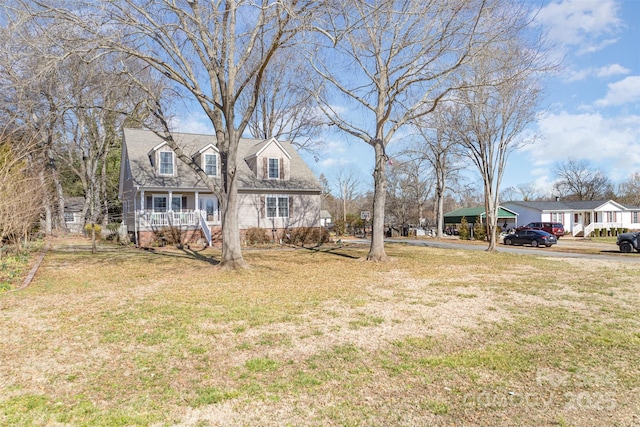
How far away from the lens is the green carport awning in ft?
149

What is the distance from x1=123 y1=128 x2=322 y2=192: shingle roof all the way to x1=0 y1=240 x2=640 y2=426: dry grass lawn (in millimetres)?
12241

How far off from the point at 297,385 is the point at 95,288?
7274 mm

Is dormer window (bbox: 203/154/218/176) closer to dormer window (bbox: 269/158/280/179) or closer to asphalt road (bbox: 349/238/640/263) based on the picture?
dormer window (bbox: 269/158/280/179)

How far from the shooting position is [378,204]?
49.6 feet

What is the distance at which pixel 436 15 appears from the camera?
11.8 metres

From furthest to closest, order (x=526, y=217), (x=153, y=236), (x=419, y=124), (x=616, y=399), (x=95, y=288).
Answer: (x=526, y=217), (x=153, y=236), (x=419, y=124), (x=95, y=288), (x=616, y=399)

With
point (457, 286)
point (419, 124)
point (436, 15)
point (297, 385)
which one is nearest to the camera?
point (297, 385)

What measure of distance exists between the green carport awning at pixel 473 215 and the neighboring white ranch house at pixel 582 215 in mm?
1626

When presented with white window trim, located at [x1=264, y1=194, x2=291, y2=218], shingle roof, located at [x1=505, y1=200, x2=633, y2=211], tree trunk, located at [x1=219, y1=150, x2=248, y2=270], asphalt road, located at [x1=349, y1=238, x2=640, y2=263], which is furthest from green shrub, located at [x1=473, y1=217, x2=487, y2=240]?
tree trunk, located at [x1=219, y1=150, x2=248, y2=270]

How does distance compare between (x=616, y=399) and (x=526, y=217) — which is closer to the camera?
(x=616, y=399)

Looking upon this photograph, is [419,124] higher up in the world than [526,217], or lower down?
higher up

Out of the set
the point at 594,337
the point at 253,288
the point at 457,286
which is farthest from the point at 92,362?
the point at 457,286

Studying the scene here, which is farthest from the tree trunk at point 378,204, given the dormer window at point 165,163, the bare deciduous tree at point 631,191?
the bare deciduous tree at point 631,191

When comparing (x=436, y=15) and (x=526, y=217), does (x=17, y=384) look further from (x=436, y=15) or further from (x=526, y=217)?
(x=526, y=217)
